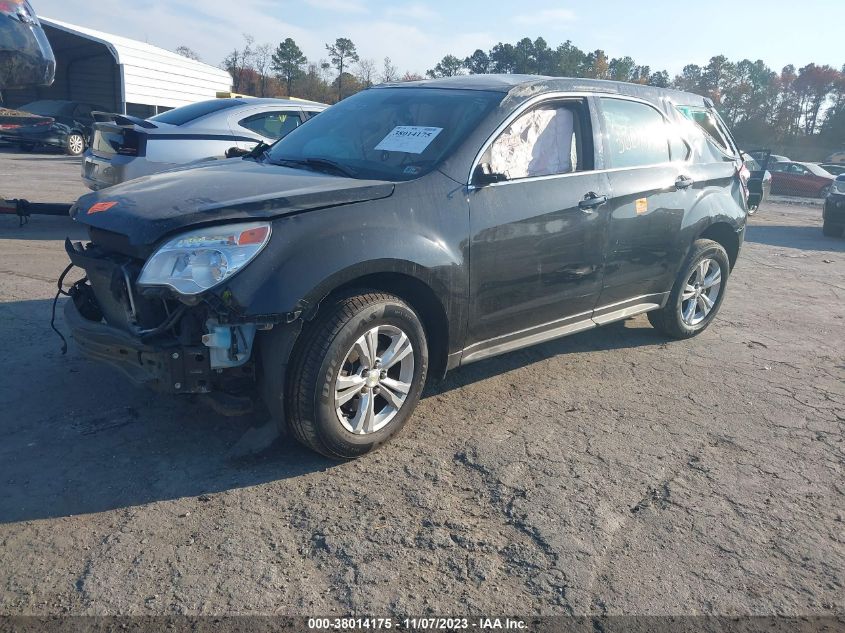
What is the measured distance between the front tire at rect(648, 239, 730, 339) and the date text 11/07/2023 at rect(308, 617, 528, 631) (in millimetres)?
3567

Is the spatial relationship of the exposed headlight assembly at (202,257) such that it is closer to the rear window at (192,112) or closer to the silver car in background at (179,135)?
the silver car in background at (179,135)

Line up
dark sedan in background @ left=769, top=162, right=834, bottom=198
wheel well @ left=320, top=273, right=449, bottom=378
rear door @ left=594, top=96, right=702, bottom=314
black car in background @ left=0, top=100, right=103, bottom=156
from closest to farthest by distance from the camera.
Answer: wheel well @ left=320, top=273, right=449, bottom=378 → rear door @ left=594, top=96, right=702, bottom=314 → black car in background @ left=0, top=100, right=103, bottom=156 → dark sedan in background @ left=769, top=162, right=834, bottom=198

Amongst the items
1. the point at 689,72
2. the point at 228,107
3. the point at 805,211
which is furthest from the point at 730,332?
the point at 689,72

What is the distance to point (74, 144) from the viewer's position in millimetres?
22078

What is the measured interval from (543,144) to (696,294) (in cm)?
218

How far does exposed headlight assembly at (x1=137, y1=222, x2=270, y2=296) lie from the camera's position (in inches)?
122

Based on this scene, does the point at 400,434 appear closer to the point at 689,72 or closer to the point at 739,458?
the point at 739,458

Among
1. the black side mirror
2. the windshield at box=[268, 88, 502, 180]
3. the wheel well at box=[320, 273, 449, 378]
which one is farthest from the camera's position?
the windshield at box=[268, 88, 502, 180]

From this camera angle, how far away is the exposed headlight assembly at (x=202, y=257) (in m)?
3.09

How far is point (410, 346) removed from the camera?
12.0 ft

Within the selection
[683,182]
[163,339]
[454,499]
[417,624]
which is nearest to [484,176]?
[454,499]

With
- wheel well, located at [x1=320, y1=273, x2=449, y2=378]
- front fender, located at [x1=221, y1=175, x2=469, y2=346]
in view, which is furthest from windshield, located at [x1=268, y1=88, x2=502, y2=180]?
wheel well, located at [x1=320, y1=273, x2=449, y2=378]

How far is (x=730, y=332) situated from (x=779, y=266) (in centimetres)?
420

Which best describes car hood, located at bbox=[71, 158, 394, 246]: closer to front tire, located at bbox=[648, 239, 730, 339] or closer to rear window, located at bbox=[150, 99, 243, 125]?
front tire, located at bbox=[648, 239, 730, 339]
